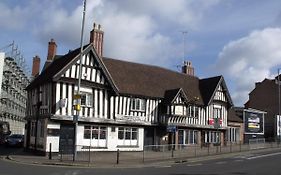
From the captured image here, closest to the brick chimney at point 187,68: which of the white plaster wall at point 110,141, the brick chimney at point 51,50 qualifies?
the white plaster wall at point 110,141

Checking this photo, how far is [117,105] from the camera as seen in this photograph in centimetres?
3488

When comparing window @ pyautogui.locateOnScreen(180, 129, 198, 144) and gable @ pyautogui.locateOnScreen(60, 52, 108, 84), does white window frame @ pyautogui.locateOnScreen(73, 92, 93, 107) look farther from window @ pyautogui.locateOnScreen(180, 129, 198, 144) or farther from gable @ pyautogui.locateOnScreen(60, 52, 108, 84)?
window @ pyautogui.locateOnScreen(180, 129, 198, 144)

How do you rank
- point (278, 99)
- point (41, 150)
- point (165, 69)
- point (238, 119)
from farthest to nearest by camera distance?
1. point (278, 99)
2. point (238, 119)
3. point (165, 69)
4. point (41, 150)

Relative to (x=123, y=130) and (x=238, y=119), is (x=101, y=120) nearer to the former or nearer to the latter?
(x=123, y=130)

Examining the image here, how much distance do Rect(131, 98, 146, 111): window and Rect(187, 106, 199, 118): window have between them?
17.3 feet

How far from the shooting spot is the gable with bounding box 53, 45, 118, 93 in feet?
103

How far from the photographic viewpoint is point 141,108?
3662 cm

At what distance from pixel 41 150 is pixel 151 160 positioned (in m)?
8.89

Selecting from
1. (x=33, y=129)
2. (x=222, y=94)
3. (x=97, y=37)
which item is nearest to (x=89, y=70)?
(x=97, y=37)

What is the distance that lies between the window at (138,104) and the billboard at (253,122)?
1744 centimetres

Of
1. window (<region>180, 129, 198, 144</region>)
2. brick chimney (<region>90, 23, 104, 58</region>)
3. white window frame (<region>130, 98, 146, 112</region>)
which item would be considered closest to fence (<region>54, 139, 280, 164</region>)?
window (<region>180, 129, 198, 144</region>)

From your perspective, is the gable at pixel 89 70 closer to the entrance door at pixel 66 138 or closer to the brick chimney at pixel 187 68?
→ the entrance door at pixel 66 138

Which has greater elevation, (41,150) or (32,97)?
(32,97)

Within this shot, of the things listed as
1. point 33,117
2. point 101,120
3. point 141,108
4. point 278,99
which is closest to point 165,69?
point 141,108
